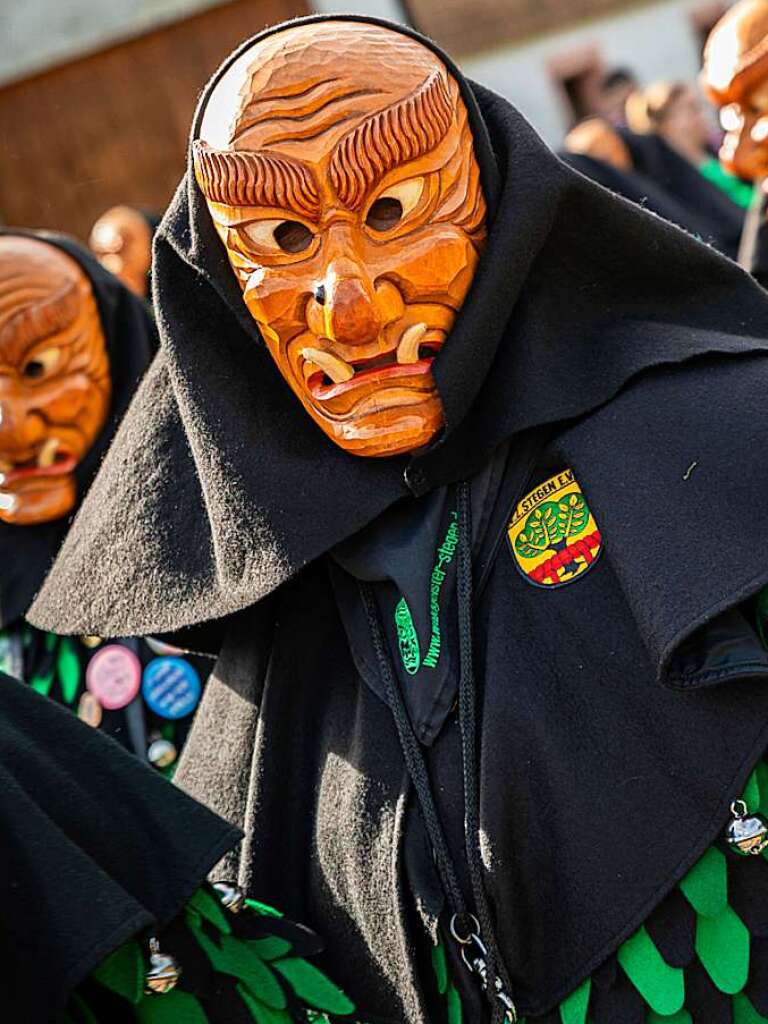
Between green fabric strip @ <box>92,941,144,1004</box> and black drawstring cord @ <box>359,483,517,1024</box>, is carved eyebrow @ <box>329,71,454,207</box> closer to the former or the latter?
black drawstring cord @ <box>359,483,517,1024</box>

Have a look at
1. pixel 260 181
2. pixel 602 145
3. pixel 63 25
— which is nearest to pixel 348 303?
pixel 260 181

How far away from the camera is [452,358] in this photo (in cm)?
219

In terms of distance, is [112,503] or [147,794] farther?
[112,503]

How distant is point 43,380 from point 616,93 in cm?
772

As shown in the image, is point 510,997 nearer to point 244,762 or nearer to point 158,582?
point 244,762

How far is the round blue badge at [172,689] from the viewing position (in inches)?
124

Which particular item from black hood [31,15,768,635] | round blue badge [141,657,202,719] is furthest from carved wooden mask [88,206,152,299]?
black hood [31,15,768,635]

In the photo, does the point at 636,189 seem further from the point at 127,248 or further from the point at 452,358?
the point at 452,358

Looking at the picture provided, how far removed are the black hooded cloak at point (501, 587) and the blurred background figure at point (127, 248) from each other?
3.52 m

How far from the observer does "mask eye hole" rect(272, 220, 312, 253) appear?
87.5 inches

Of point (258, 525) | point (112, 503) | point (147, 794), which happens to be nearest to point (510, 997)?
point (147, 794)

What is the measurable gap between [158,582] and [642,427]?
0.81 m

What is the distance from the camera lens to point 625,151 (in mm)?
6805

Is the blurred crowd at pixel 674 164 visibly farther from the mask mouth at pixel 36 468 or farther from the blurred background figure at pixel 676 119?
the mask mouth at pixel 36 468
